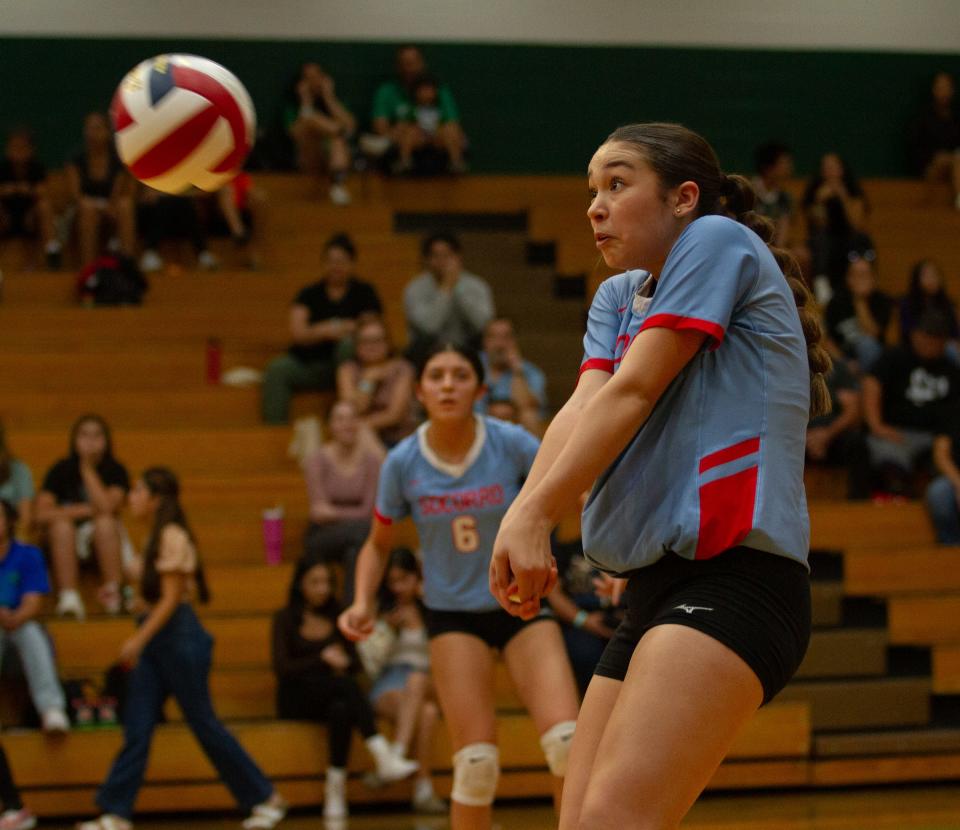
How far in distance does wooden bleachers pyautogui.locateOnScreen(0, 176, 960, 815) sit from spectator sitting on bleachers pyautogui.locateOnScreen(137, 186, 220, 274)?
0.40 m

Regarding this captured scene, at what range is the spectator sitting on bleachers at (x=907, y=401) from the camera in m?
8.83

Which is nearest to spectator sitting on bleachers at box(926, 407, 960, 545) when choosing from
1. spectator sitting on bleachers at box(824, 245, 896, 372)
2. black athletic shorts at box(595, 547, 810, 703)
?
spectator sitting on bleachers at box(824, 245, 896, 372)

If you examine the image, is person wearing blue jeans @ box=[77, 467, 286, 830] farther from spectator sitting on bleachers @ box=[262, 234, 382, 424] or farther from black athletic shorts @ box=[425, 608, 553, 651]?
spectator sitting on bleachers @ box=[262, 234, 382, 424]

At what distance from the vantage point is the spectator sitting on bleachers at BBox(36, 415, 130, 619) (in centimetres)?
761

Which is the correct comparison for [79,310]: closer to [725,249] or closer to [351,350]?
[351,350]

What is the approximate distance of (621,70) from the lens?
41.8 ft

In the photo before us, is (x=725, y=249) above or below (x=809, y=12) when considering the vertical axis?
below

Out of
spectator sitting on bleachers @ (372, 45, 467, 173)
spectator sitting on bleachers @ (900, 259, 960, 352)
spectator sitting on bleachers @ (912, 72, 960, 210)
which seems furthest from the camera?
spectator sitting on bleachers @ (912, 72, 960, 210)

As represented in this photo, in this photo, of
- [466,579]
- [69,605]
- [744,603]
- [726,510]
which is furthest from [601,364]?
[69,605]

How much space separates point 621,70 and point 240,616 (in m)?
7.22

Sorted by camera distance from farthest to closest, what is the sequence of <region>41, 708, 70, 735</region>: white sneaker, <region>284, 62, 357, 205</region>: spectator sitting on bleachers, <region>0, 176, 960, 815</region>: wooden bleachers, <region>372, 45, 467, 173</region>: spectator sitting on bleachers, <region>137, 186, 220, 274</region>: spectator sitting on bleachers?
<region>372, 45, 467, 173</region>: spectator sitting on bleachers
<region>284, 62, 357, 205</region>: spectator sitting on bleachers
<region>137, 186, 220, 274</region>: spectator sitting on bleachers
<region>0, 176, 960, 815</region>: wooden bleachers
<region>41, 708, 70, 735</region>: white sneaker

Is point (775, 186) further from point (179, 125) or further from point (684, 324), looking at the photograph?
point (684, 324)

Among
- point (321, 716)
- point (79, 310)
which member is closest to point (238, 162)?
point (321, 716)

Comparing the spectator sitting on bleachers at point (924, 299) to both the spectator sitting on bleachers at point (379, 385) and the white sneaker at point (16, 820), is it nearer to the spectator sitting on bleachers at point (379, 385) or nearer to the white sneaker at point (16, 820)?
the spectator sitting on bleachers at point (379, 385)
